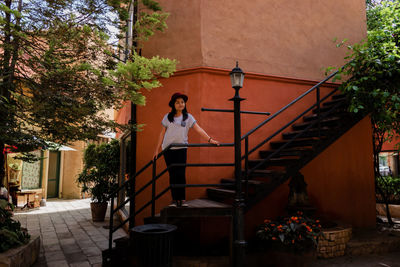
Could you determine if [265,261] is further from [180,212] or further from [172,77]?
[172,77]

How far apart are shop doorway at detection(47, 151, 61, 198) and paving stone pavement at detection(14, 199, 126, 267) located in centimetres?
402

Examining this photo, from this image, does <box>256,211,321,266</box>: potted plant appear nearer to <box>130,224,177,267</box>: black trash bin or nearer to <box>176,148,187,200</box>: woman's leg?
<box>176,148,187,200</box>: woman's leg

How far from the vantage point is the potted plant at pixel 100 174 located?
8.82 metres

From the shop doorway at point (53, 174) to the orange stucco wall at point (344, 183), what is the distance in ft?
41.5

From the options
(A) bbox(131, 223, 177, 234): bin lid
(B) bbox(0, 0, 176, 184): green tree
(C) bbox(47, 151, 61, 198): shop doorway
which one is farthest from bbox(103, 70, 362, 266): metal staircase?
(C) bbox(47, 151, 61, 198): shop doorway

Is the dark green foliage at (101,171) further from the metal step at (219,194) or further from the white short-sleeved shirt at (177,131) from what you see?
the white short-sleeved shirt at (177,131)

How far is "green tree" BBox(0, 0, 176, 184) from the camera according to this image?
4.62 m

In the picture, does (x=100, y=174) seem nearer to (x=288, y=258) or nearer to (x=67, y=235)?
(x=67, y=235)

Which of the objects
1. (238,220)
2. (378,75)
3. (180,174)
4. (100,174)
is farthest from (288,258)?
(100,174)

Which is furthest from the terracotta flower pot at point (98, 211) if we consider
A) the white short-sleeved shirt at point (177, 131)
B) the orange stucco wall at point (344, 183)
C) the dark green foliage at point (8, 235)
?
the orange stucco wall at point (344, 183)

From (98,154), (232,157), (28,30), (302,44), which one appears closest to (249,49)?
(302,44)

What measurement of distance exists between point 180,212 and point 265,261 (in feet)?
5.74

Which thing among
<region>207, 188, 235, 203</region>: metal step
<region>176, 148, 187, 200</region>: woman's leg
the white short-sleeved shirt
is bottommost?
<region>207, 188, 235, 203</region>: metal step

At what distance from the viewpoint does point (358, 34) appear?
307 inches
